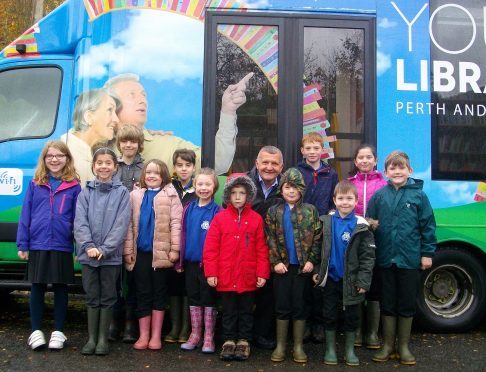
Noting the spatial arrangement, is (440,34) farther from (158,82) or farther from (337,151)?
(158,82)

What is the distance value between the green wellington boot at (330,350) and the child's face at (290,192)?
3.64ft

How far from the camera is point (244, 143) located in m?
Answer: 5.20

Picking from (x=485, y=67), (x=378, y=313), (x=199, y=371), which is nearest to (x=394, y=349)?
(x=378, y=313)

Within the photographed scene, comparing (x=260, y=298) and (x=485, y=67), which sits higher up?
(x=485, y=67)

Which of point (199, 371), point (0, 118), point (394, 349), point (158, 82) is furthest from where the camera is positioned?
point (0, 118)

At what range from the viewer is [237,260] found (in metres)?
4.57

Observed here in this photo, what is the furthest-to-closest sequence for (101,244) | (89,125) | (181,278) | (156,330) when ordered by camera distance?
1. (89,125)
2. (181,278)
3. (156,330)
4. (101,244)

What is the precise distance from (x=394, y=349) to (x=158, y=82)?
10.3 ft

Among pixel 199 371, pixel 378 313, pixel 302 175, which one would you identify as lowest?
pixel 199 371

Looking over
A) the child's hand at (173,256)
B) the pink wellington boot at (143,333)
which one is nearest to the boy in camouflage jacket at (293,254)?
the child's hand at (173,256)

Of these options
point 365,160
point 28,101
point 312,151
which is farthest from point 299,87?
point 28,101

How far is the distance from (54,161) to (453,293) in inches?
156

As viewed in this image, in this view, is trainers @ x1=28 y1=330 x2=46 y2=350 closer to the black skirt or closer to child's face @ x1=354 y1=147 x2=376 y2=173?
the black skirt

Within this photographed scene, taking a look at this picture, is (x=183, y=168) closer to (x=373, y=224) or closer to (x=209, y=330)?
(x=209, y=330)
